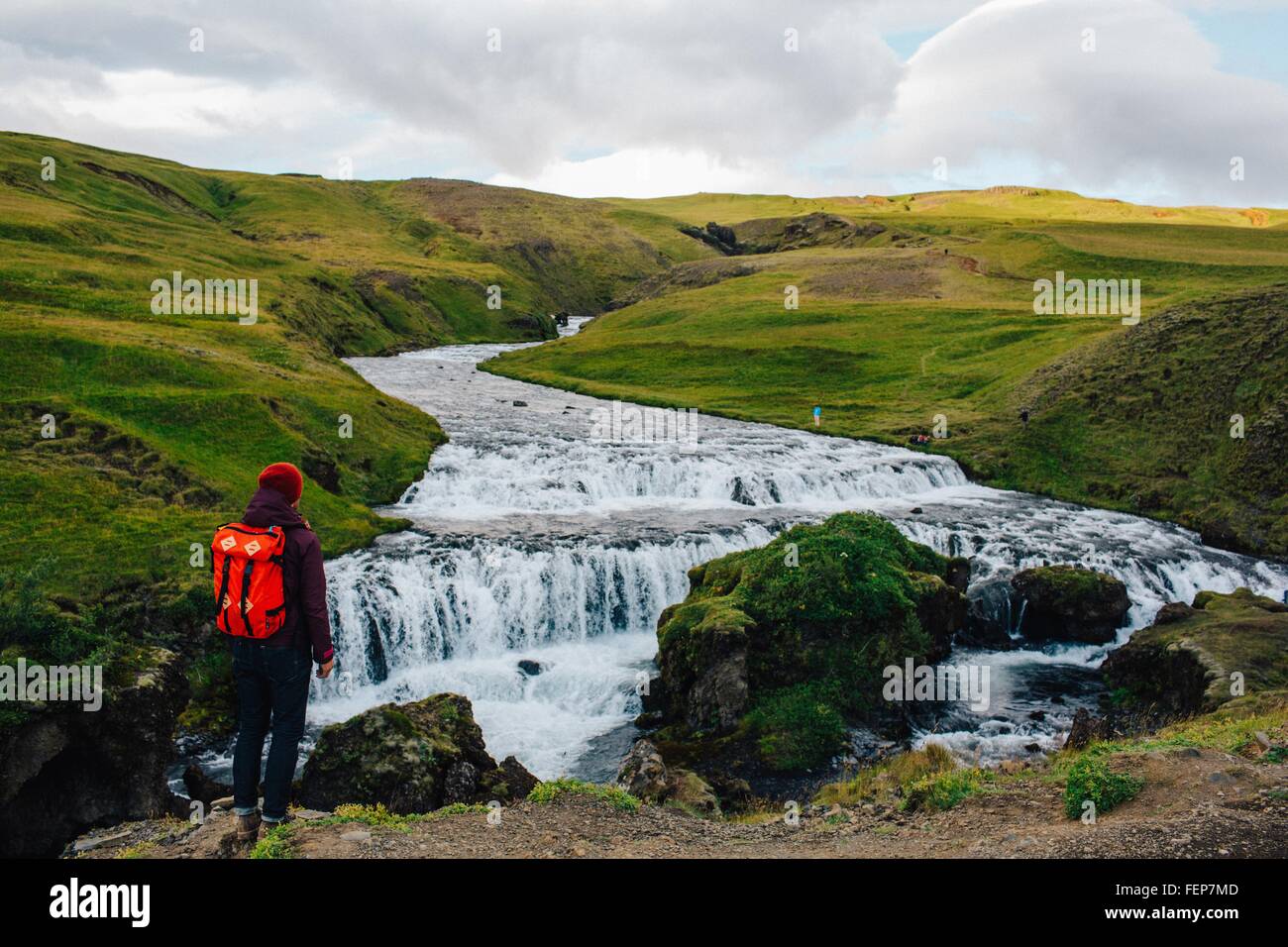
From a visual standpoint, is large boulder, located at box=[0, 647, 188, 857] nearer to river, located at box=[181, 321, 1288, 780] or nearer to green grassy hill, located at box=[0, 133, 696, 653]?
green grassy hill, located at box=[0, 133, 696, 653]

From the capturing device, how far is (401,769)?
17.7m

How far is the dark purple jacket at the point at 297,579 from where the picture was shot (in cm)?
1022

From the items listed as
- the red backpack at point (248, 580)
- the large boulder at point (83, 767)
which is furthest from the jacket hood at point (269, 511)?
the large boulder at point (83, 767)

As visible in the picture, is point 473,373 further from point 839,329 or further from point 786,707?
point 786,707

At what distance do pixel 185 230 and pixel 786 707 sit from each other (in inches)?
4192

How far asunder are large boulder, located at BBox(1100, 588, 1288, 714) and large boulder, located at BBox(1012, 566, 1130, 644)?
2.60 metres

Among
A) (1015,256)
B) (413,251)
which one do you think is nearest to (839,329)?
(1015,256)

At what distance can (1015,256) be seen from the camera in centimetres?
13075

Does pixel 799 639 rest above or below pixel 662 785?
above

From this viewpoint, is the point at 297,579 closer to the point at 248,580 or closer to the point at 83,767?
the point at 248,580

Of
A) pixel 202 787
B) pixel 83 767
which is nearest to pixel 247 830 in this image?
pixel 202 787

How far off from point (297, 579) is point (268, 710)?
193 centimetres
